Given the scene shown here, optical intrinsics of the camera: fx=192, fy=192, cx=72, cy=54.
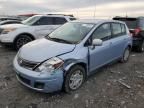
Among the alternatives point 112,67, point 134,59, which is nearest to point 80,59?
point 112,67

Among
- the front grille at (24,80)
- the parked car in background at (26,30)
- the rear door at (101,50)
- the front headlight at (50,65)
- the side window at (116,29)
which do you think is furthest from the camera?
the parked car in background at (26,30)

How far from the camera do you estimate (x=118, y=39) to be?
20.0 feet

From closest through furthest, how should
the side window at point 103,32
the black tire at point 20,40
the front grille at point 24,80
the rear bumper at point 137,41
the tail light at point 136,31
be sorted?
1. the front grille at point 24,80
2. the side window at point 103,32
3. the black tire at point 20,40
4. the tail light at point 136,31
5. the rear bumper at point 137,41

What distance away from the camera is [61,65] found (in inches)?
156

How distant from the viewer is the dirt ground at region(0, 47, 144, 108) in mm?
3957

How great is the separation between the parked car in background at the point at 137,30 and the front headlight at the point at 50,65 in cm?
539

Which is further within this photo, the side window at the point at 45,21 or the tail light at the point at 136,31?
the side window at the point at 45,21

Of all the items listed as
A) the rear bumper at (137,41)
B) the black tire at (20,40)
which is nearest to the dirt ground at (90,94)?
the black tire at (20,40)

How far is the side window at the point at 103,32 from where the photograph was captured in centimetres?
509

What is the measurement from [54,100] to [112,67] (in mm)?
2936

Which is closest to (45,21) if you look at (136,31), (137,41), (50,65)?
(136,31)

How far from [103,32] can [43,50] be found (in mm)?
1955

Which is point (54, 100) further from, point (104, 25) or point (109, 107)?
point (104, 25)

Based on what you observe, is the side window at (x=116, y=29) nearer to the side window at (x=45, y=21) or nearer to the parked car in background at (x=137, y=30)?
the parked car in background at (x=137, y=30)
